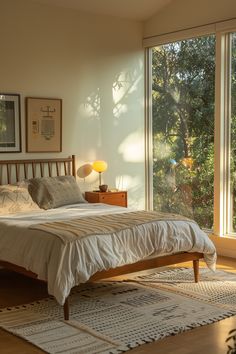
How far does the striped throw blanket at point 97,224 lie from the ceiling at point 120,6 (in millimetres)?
2702

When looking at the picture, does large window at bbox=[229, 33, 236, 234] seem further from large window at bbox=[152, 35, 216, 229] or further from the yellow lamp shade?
the yellow lamp shade

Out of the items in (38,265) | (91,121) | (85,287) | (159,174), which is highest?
(91,121)

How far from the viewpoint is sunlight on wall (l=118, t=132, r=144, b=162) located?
7125mm

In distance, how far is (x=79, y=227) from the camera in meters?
4.43

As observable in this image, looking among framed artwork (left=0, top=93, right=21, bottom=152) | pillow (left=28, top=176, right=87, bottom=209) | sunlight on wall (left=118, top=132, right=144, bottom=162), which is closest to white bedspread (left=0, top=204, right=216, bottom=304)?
pillow (left=28, top=176, right=87, bottom=209)

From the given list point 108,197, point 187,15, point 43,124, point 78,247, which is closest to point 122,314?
point 78,247

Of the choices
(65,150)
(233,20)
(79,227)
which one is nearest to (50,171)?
(65,150)

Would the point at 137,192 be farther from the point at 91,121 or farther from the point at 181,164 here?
the point at 91,121

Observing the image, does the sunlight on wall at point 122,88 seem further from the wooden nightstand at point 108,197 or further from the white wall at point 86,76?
the wooden nightstand at point 108,197

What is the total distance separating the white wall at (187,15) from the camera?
20.0 ft

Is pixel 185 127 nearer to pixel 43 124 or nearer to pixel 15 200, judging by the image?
pixel 43 124

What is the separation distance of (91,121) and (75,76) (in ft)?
1.92

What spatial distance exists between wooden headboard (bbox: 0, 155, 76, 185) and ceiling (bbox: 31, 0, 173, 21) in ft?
5.86

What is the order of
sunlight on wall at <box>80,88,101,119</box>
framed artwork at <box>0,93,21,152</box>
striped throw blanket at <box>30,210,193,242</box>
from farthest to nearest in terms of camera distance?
sunlight on wall at <box>80,88,101,119</box> → framed artwork at <box>0,93,21,152</box> → striped throw blanket at <box>30,210,193,242</box>
